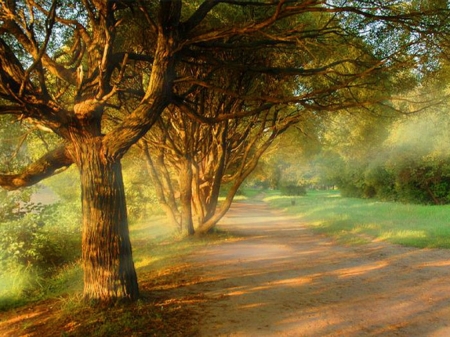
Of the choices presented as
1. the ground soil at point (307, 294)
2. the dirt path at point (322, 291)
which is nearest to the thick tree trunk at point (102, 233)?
the ground soil at point (307, 294)

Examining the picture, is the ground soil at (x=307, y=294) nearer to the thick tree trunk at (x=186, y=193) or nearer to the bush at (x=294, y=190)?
the thick tree trunk at (x=186, y=193)

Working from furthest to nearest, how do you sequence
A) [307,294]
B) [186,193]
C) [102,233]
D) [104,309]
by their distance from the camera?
[186,193]
[307,294]
[102,233]
[104,309]

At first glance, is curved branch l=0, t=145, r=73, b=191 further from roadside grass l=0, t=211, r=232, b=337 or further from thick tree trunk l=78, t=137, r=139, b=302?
roadside grass l=0, t=211, r=232, b=337

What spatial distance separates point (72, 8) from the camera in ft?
28.2

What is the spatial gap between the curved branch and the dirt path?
12.3 feet

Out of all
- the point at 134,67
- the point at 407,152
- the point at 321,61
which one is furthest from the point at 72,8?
the point at 407,152

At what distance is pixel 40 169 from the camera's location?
7297 millimetres

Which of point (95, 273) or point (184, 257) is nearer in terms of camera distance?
point (95, 273)

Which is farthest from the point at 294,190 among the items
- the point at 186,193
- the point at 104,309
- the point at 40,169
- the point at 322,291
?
the point at 104,309

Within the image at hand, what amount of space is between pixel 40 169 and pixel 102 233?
1.95 metres

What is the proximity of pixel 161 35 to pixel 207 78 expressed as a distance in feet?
11.8

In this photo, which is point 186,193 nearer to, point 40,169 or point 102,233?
point 40,169

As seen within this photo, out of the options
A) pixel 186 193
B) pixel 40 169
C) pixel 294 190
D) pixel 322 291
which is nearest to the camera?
pixel 40 169

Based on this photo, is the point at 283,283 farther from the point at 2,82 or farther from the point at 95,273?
the point at 2,82
